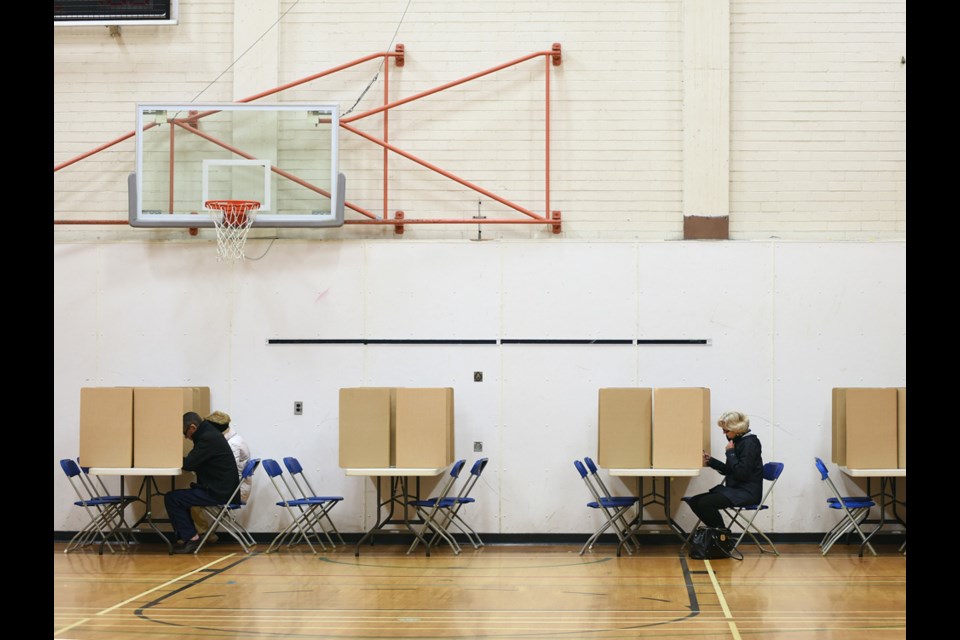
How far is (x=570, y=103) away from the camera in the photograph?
10.3m

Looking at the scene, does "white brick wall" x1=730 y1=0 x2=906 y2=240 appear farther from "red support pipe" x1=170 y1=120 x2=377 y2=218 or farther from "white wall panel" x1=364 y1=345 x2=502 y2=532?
"red support pipe" x1=170 y1=120 x2=377 y2=218

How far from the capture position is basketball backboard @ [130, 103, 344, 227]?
9.32 m

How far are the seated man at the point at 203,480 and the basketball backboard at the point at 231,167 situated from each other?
1.99 m

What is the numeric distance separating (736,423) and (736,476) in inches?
18.5

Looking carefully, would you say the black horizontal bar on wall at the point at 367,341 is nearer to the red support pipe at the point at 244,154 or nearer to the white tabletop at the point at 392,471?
the white tabletop at the point at 392,471

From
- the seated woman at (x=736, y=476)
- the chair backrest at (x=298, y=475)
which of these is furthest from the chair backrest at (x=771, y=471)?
the chair backrest at (x=298, y=475)

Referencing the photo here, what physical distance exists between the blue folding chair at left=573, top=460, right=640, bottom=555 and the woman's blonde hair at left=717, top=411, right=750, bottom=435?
3.55 feet

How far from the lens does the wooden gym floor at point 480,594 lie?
20.3ft

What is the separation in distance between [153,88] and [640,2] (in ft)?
16.4

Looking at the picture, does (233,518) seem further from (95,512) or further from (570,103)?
(570,103)

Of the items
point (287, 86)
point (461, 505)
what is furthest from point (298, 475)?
point (287, 86)

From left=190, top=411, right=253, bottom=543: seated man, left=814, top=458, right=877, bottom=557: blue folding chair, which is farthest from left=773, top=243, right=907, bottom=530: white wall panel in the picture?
left=190, top=411, right=253, bottom=543: seated man
